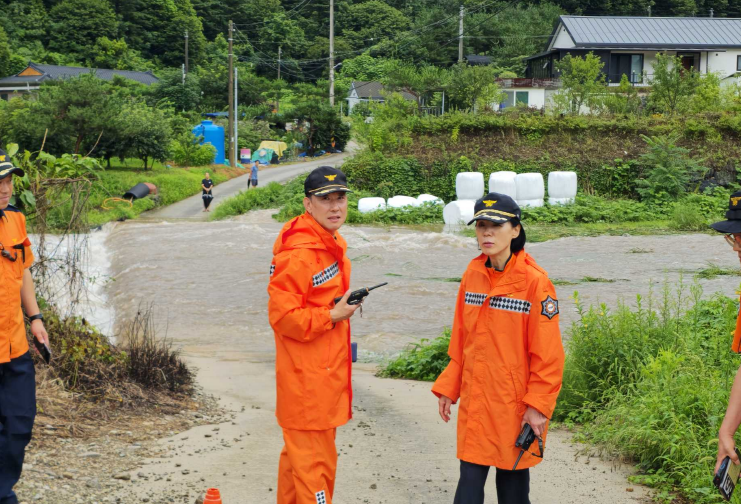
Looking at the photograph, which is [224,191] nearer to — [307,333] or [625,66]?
[625,66]

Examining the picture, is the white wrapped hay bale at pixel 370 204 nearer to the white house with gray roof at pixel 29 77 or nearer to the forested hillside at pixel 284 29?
the white house with gray roof at pixel 29 77

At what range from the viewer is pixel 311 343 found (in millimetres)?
3943

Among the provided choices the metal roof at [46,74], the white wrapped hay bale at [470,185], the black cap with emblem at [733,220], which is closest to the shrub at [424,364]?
the black cap with emblem at [733,220]

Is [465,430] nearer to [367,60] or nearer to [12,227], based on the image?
[12,227]

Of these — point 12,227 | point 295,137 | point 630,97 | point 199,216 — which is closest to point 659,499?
point 12,227

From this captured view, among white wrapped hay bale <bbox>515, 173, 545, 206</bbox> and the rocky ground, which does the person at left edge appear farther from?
white wrapped hay bale <bbox>515, 173, 545, 206</bbox>

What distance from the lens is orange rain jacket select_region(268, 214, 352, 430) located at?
3871 mm

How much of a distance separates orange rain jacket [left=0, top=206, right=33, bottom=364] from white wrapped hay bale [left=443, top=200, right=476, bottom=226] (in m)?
20.5

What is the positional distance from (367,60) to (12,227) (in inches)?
3116

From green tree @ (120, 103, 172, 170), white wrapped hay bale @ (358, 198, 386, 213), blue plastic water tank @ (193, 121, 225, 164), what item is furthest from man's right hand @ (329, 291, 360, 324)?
blue plastic water tank @ (193, 121, 225, 164)

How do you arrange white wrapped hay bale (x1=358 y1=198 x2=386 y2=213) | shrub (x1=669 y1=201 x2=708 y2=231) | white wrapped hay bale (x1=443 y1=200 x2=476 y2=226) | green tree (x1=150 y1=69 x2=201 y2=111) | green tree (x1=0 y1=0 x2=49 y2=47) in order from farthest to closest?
green tree (x1=0 y1=0 x2=49 y2=47) → green tree (x1=150 y1=69 x2=201 y2=111) → white wrapped hay bale (x1=358 y1=198 x2=386 y2=213) → white wrapped hay bale (x1=443 y1=200 x2=476 y2=226) → shrub (x1=669 y1=201 x2=708 y2=231)

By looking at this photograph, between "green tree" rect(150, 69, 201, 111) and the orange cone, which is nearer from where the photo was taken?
the orange cone

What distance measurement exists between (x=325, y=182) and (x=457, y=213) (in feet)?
69.3

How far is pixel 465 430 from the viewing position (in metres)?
3.94
